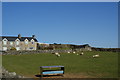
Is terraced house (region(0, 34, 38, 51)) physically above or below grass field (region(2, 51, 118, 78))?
above

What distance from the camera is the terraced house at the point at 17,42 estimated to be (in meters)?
75.8

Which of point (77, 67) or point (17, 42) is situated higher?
point (17, 42)

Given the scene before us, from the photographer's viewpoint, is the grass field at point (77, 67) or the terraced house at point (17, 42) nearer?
the grass field at point (77, 67)

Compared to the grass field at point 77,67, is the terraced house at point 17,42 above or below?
above

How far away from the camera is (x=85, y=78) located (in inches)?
624

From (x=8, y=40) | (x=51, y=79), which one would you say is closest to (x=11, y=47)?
(x=8, y=40)

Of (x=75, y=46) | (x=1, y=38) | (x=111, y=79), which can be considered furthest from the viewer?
(x=75, y=46)

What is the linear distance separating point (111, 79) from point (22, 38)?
6642 cm

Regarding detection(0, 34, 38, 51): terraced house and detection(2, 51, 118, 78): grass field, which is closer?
detection(2, 51, 118, 78): grass field

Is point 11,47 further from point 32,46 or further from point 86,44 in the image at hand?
point 86,44

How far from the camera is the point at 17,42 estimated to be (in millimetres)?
77000

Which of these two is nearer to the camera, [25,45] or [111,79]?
[111,79]

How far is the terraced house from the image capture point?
75775mm

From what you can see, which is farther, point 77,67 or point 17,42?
point 17,42
